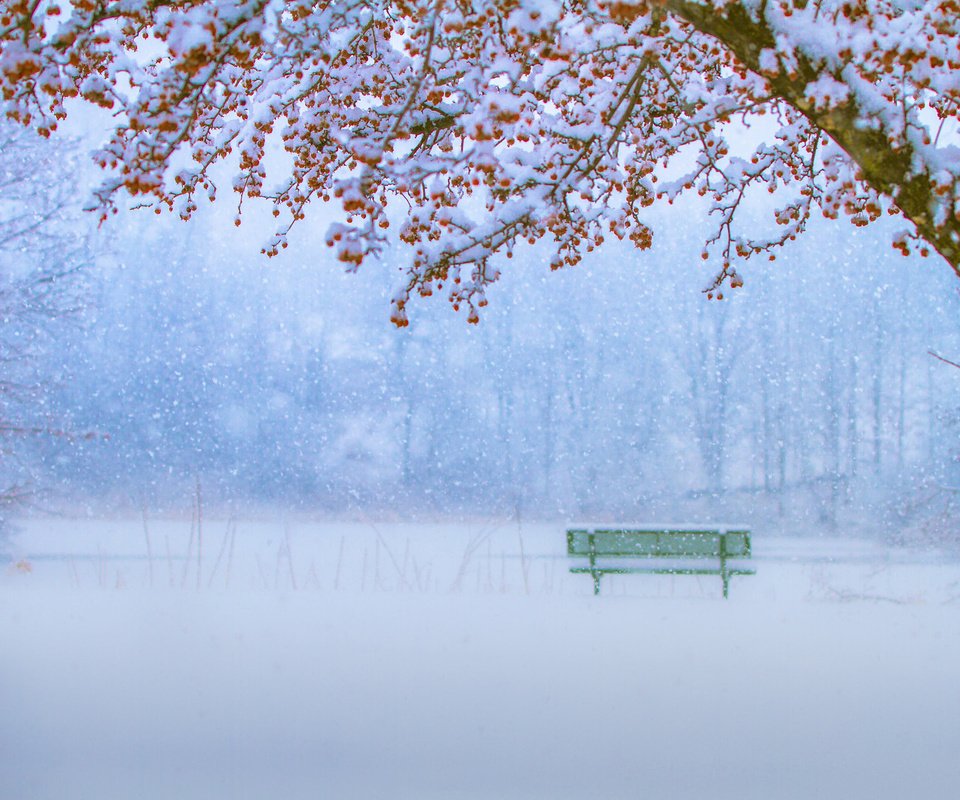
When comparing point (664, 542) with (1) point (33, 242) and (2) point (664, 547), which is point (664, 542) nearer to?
(2) point (664, 547)

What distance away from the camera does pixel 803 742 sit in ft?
16.7

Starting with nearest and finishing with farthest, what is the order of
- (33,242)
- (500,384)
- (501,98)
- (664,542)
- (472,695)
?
(501,98), (472,695), (664,542), (33,242), (500,384)

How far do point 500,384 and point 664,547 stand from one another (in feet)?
66.3

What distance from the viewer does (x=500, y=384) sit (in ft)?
101

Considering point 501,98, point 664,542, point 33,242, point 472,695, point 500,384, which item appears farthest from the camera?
point 500,384

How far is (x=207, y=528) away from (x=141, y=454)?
283 inches

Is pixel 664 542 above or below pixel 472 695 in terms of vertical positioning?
above

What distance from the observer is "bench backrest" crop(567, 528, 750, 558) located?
1049cm

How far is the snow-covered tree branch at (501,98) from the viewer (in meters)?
3.48

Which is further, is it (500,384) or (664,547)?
(500,384)

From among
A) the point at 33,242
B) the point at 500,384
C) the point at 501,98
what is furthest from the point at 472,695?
the point at 500,384

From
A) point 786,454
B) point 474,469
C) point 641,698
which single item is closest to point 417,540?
point 474,469

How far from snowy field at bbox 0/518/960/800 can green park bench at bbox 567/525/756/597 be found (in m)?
0.33

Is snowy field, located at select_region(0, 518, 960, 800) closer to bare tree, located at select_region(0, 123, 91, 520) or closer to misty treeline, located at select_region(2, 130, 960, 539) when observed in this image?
bare tree, located at select_region(0, 123, 91, 520)
